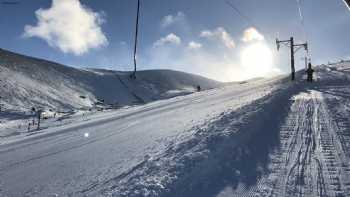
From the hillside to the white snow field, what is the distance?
23.2 meters

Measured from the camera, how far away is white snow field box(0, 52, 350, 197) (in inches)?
263

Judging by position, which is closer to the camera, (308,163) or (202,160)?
(308,163)

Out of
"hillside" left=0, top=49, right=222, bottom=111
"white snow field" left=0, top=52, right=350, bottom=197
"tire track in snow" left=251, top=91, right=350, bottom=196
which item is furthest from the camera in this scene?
"hillside" left=0, top=49, right=222, bottom=111

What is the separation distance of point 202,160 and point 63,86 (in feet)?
137

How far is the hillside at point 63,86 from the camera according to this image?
119 feet

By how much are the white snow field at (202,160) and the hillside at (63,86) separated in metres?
23.2

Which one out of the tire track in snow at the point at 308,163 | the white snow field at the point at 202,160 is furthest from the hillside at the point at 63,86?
the tire track in snow at the point at 308,163

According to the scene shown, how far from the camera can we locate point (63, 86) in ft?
155

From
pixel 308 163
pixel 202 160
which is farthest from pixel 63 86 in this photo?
pixel 308 163

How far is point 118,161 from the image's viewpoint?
8781 millimetres

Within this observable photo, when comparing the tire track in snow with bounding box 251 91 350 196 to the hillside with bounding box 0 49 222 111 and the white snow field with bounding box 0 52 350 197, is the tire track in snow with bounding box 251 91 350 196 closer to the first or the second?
the white snow field with bounding box 0 52 350 197

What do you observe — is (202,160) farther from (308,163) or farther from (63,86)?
(63,86)

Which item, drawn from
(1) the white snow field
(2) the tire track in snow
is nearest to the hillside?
(1) the white snow field

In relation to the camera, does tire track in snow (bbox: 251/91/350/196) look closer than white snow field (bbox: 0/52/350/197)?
Yes
